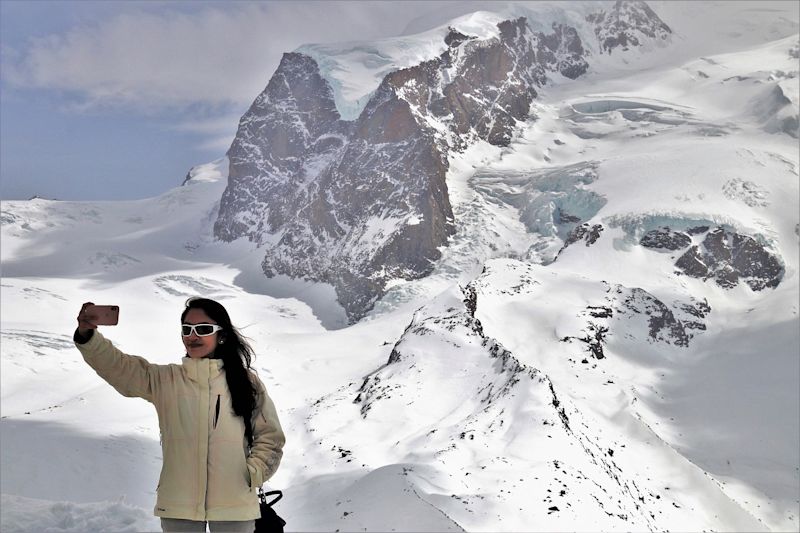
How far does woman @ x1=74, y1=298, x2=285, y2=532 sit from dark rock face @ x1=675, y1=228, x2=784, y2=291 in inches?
4891

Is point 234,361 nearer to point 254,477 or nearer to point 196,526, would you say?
point 254,477

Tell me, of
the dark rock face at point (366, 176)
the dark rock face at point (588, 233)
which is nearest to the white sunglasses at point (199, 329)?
the dark rock face at point (588, 233)

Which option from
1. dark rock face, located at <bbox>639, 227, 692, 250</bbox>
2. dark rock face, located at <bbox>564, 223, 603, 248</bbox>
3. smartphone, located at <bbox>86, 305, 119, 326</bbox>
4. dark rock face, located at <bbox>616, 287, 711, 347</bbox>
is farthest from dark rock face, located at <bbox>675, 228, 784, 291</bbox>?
smartphone, located at <bbox>86, 305, 119, 326</bbox>

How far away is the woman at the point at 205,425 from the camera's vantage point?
17.5 ft

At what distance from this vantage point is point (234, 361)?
555 cm

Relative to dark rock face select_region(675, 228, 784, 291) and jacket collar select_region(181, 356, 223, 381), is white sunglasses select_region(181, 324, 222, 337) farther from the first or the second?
dark rock face select_region(675, 228, 784, 291)

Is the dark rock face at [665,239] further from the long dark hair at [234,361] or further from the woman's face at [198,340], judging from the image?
the woman's face at [198,340]

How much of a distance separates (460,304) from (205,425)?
6309 centimetres

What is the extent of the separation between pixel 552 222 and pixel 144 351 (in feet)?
294

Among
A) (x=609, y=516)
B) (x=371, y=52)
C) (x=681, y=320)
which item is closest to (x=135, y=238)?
(x=371, y=52)

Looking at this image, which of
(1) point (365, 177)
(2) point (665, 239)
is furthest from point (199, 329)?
(1) point (365, 177)

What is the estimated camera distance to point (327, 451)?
132 feet

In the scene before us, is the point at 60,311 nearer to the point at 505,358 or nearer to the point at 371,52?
the point at 505,358

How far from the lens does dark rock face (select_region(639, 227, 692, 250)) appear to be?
123 m
